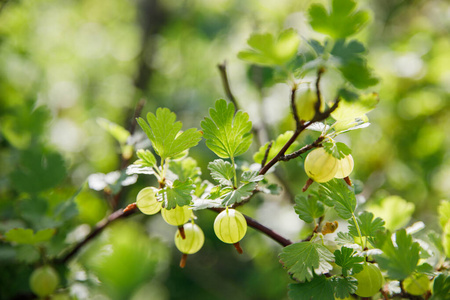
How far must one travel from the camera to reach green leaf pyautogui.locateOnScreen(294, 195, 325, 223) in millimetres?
548

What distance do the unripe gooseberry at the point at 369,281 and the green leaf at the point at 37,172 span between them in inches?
27.2

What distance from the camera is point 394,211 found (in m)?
0.68

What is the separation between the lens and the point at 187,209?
503mm

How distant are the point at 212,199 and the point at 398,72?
1209mm

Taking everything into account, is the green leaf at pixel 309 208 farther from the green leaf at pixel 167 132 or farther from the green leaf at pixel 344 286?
the green leaf at pixel 167 132

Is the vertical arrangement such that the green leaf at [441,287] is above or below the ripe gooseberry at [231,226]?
below

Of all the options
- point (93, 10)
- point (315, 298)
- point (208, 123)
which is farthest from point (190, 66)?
point (315, 298)

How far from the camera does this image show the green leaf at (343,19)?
0.42 metres

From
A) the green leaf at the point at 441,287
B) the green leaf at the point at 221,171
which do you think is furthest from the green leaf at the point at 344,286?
the green leaf at the point at 221,171

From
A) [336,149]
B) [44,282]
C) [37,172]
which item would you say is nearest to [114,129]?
[37,172]

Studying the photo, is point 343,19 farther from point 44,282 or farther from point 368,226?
point 44,282

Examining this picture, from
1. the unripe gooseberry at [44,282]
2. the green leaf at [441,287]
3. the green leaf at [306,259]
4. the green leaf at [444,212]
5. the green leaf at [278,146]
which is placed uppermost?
the green leaf at [278,146]

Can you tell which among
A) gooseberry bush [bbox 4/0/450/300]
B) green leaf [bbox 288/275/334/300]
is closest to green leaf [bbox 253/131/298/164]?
gooseberry bush [bbox 4/0/450/300]

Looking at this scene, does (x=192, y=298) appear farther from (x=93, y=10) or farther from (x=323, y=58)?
(x=93, y=10)
